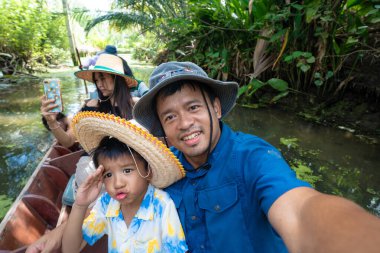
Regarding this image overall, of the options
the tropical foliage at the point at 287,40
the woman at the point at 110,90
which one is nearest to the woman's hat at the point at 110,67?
the woman at the point at 110,90

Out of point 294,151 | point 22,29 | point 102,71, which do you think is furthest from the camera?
point 22,29

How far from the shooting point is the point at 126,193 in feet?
3.95

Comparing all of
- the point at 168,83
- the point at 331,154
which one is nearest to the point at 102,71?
the point at 168,83

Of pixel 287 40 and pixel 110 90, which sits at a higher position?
pixel 287 40

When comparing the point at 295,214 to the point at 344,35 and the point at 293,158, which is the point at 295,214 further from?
the point at 344,35

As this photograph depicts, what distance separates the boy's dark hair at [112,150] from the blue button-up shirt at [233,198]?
34 centimetres

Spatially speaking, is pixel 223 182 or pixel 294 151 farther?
pixel 294 151

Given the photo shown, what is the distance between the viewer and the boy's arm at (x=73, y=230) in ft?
3.79

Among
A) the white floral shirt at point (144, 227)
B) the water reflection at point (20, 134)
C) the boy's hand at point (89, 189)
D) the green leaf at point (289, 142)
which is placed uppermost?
the boy's hand at point (89, 189)

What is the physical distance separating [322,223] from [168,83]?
31.9 inches

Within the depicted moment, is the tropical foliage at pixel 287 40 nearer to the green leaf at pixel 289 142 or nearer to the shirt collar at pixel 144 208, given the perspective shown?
the green leaf at pixel 289 142

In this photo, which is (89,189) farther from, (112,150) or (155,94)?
(155,94)

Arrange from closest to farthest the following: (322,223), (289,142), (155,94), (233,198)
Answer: (322,223) → (233,198) → (155,94) → (289,142)

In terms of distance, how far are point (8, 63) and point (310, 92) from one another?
12815mm
